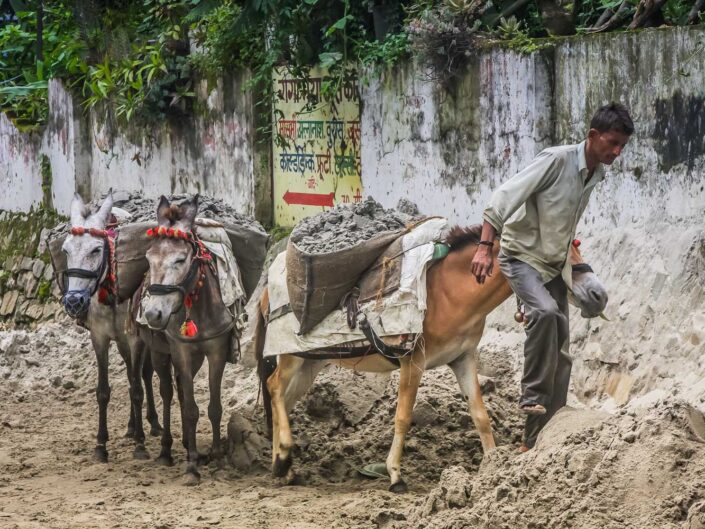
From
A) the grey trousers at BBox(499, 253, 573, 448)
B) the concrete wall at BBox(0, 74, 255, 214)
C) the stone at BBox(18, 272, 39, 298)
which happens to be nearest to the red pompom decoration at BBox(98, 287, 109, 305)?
the grey trousers at BBox(499, 253, 573, 448)

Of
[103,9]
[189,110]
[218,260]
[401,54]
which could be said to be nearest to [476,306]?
[218,260]

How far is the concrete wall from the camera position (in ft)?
47.0

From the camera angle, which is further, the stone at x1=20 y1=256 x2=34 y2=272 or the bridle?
the stone at x1=20 y1=256 x2=34 y2=272

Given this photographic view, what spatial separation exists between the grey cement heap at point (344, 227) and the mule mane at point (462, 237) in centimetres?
57

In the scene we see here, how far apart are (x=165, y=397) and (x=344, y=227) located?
2.08 meters

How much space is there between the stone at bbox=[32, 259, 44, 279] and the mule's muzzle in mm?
8301

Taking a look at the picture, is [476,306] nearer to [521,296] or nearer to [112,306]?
[521,296]

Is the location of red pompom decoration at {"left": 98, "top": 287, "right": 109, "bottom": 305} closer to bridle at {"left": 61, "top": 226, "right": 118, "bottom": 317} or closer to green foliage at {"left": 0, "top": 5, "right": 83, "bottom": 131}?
bridle at {"left": 61, "top": 226, "right": 118, "bottom": 317}

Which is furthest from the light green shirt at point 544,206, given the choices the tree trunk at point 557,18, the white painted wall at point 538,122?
the tree trunk at point 557,18

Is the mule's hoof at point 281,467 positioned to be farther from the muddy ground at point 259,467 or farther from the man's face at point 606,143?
the man's face at point 606,143

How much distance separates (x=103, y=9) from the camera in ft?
61.9

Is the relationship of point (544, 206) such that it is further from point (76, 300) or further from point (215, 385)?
point (76, 300)

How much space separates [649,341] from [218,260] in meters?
2.97

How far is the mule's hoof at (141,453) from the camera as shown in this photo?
9664 millimetres
